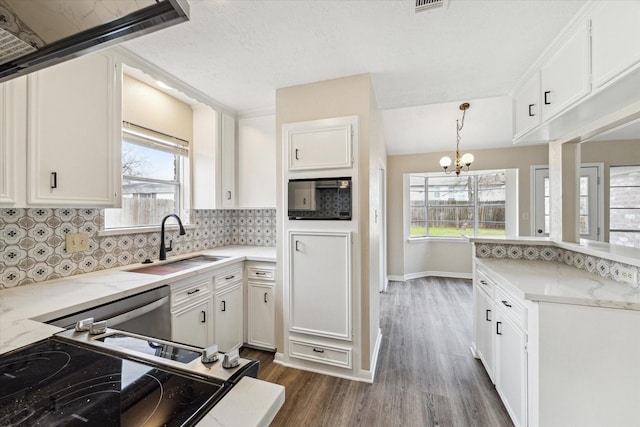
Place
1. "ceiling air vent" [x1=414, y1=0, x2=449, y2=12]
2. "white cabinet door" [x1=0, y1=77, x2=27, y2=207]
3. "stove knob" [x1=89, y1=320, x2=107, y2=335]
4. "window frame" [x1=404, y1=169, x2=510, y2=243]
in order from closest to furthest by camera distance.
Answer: "stove knob" [x1=89, y1=320, x2=107, y2=335], "white cabinet door" [x1=0, y1=77, x2=27, y2=207], "ceiling air vent" [x1=414, y1=0, x2=449, y2=12], "window frame" [x1=404, y1=169, x2=510, y2=243]

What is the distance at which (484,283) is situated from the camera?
2.20 metres

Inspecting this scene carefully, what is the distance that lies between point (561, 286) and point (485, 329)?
0.89 metres

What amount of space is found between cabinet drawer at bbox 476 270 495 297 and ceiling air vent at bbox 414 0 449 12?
1860 mm

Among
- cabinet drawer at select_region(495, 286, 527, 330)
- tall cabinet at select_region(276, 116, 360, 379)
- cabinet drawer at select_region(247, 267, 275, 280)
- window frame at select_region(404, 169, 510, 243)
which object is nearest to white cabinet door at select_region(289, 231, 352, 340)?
tall cabinet at select_region(276, 116, 360, 379)

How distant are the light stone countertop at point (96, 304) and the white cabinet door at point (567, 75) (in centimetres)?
203

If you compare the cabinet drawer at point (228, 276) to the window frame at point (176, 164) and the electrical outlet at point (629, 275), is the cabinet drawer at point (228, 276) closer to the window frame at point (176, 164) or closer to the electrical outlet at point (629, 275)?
the window frame at point (176, 164)

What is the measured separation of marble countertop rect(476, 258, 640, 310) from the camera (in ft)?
4.31

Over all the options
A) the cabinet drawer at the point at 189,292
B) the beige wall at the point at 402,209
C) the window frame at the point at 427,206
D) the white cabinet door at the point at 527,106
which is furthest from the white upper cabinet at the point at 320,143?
the window frame at the point at 427,206

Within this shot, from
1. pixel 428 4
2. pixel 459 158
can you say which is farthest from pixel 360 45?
pixel 459 158

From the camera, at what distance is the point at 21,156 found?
1328 millimetres

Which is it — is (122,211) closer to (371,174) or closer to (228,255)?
(228,255)

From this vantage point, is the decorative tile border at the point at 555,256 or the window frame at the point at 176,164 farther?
the window frame at the point at 176,164

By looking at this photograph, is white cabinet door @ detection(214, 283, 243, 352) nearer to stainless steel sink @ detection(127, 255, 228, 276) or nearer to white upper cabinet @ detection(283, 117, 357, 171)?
stainless steel sink @ detection(127, 255, 228, 276)

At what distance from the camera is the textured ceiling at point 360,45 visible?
1450mm
